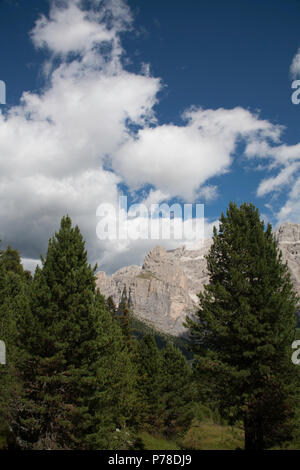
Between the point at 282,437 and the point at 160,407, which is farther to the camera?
the point at 160,407

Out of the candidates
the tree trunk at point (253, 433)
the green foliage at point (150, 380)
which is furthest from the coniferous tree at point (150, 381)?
the tree trunk at point (253, 433)

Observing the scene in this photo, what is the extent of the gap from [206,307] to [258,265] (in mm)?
3983

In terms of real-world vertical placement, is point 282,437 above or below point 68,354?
below

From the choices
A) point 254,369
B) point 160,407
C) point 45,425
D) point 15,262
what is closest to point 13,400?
point 45,425

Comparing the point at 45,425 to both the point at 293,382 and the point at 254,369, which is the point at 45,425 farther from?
the point at 293,382

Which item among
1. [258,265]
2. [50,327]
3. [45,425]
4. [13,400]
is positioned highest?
[258,265]

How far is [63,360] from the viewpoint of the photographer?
15211mm

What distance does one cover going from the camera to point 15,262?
60344 millimetres

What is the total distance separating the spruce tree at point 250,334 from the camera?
50.1 ft

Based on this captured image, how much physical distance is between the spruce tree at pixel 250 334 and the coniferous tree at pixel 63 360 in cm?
614

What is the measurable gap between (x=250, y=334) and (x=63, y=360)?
9659 millimetres

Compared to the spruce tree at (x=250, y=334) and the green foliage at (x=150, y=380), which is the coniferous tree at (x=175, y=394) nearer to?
the green foliage at (x=150, y=380)

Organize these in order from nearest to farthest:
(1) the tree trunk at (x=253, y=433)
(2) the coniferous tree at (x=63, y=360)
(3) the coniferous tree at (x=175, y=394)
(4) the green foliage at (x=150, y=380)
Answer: (2) the coniferous tree at (x=63, y=360)
(1) the tree trunk at (x=253, y=433)
(4) the green foliage at (x=150, y=380)
(3) the coniferous tree at (x=175, y=394)

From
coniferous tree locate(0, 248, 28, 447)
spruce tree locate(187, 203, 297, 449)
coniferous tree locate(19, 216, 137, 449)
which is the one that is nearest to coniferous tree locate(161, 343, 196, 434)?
spruce tree locate(187, 203, 297, 449)
